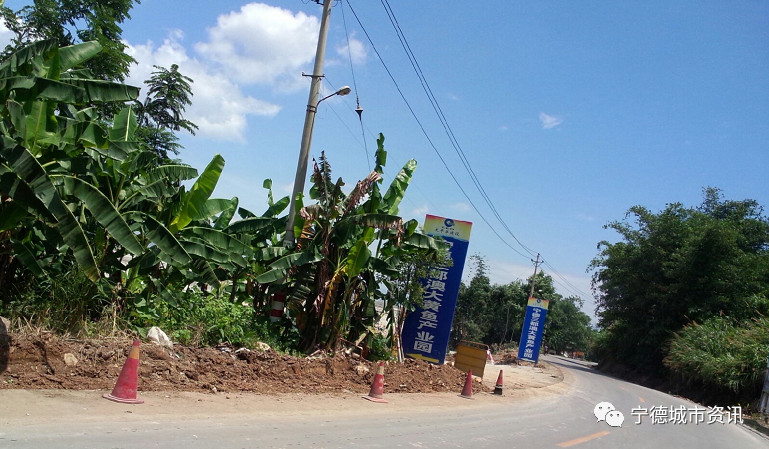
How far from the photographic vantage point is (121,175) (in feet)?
34.7

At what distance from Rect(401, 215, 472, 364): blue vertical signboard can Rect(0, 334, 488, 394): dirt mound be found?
126 inches

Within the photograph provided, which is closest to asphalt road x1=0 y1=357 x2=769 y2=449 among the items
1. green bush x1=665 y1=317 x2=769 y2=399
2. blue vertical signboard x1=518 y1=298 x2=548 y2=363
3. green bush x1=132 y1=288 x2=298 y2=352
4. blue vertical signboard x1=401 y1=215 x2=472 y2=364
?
blue vertical signboard x1=401 y1=215 x2=472 y2=364

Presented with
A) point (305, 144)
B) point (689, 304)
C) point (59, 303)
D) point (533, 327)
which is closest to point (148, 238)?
point (59, 303)

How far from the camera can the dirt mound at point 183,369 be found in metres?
7.98

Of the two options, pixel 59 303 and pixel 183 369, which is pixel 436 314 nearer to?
pixel 183 369

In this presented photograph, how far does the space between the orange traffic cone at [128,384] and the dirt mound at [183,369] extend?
0.65m

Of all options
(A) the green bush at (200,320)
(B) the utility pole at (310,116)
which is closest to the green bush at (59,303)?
(A) the green bush at (200,320)

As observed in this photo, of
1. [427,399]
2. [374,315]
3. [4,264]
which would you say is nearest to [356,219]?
[374,315]

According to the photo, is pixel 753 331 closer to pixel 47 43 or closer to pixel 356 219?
pixel 356 219

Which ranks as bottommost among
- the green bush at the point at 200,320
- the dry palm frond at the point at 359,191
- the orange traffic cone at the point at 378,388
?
the orange traffic cone at the point at 378,388

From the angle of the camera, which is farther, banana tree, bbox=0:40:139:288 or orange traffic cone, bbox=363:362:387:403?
orange traffic cone, bbox=363:362:387:403

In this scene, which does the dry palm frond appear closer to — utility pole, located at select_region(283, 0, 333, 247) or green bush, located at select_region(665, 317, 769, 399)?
utility pole, located at select_region(283, 0, 333, 247)

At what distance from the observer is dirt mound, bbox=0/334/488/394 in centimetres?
798

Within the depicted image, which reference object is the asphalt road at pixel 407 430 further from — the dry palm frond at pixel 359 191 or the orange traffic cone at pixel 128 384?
the dry palm frond at pixel 359 191
